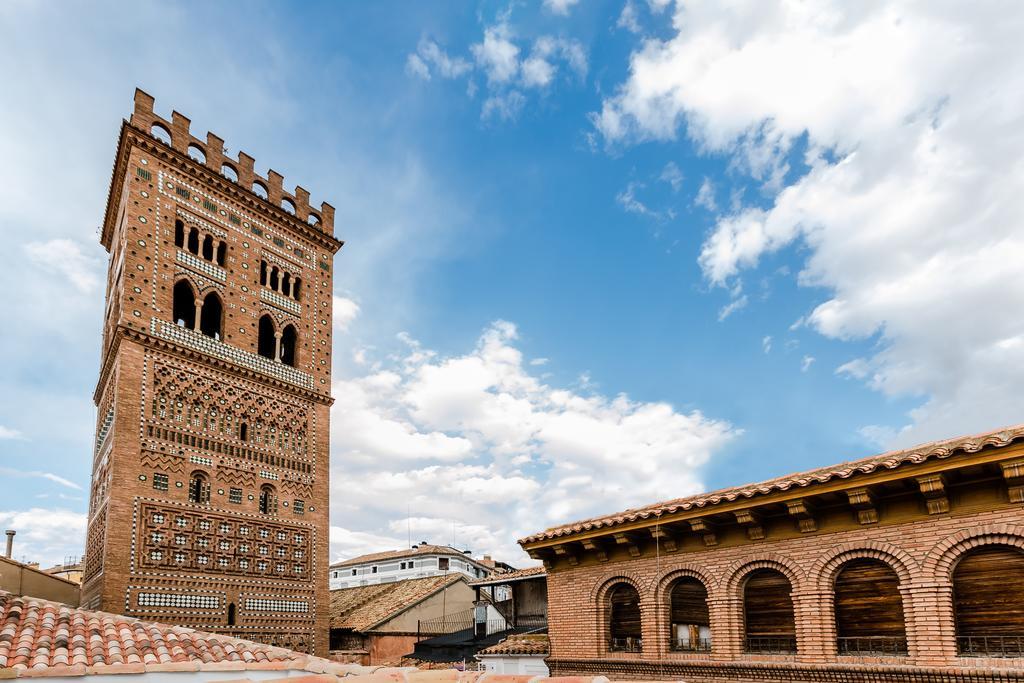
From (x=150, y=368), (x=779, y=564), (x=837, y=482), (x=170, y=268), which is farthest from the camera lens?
(x=170, y=268)

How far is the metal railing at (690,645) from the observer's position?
12.4 m

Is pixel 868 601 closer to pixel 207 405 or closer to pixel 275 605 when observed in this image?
pixel 275 605

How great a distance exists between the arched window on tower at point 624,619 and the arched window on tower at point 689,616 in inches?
29.2

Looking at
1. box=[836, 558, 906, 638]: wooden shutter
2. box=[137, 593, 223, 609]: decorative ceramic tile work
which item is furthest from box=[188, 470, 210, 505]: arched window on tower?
box=[836, 558, 906, 638]: wooden shutter

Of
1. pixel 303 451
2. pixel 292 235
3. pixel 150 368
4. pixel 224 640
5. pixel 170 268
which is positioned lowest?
pixel 224 640

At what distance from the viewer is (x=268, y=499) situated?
86.1 ft

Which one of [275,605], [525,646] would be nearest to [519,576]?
[525,646]

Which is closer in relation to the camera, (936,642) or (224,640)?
(936,642)

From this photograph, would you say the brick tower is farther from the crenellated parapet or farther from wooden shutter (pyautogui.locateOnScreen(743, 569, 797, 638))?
wooden shutter (pyautogui.locateOnScreen(743, 569, 797, 638))

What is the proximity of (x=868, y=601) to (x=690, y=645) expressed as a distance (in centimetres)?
340

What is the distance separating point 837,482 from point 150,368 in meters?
21.3

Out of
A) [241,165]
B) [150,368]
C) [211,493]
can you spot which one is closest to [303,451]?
[211,493]

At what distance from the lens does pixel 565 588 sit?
49.2 ft

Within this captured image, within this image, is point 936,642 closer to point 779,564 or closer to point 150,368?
point 779,564
